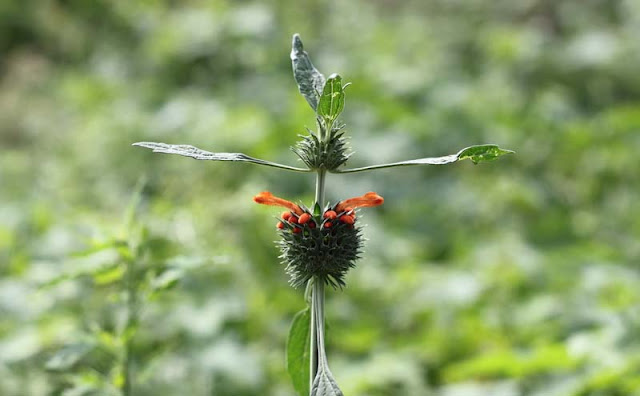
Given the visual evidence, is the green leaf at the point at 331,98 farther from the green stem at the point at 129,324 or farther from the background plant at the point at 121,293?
the green stem at the point at 129,324

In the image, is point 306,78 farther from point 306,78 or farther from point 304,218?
point 304,218

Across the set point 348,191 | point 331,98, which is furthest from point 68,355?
point 348,191

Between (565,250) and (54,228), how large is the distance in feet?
7.46

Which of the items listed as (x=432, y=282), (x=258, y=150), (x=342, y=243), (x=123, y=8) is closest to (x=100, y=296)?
(x=432, y=282)

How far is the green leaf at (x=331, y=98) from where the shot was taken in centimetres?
79

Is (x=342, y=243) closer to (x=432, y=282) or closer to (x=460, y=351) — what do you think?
(x=460, y=351)

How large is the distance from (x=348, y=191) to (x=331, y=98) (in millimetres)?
3194

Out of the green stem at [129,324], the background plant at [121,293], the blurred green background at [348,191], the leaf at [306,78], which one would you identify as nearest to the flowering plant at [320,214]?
the leaf at [306,78]

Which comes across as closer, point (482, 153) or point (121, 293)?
point (482, 153)

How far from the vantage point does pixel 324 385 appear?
753mm

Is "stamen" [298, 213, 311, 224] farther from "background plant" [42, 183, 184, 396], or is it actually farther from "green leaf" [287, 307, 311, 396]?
"background plant" [42, 183, 184, 396]

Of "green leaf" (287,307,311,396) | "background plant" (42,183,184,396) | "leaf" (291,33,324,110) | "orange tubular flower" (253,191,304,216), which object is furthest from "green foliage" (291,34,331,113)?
"background plant" (42,183,184,396)

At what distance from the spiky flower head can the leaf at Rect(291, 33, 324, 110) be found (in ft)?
0.39

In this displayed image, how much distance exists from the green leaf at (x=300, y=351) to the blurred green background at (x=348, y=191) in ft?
0.19
